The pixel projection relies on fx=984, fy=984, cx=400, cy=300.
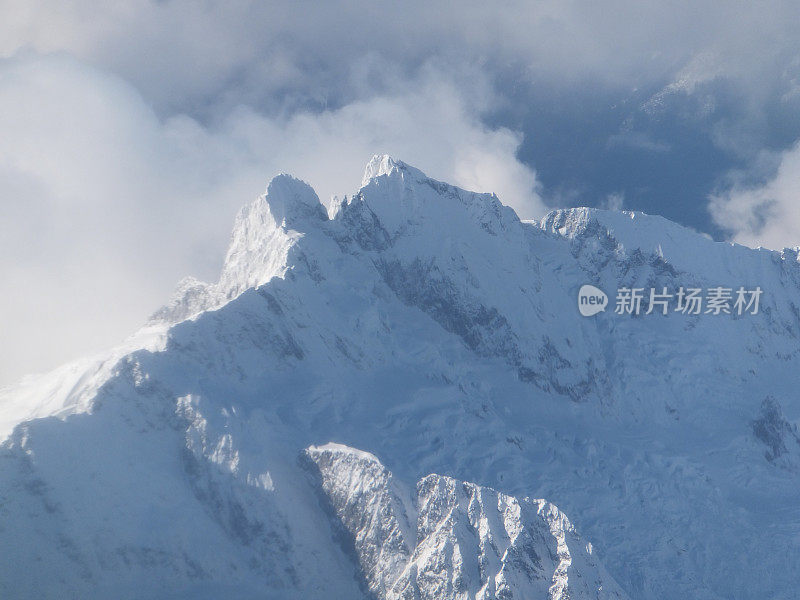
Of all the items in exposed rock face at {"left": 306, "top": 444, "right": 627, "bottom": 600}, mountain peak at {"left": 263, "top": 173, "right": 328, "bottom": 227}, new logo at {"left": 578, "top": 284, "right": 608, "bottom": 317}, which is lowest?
exposed rock face at {"left": 306, "top": 444, "right": 627, "bottom": 600}

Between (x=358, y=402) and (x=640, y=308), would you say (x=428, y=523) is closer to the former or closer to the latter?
(x=358, y=402)

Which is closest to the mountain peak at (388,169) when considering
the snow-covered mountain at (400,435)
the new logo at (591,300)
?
the snow-covered mountain at (400,435)

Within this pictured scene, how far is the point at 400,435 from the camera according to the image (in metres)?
146

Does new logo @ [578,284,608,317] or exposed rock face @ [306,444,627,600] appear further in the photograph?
new logo @ [578,284,608,317]

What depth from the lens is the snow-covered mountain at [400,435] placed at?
119 metres

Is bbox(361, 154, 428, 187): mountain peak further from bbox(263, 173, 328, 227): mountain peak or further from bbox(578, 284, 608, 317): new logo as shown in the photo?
bbox(578, 284, 608, 317): new logo

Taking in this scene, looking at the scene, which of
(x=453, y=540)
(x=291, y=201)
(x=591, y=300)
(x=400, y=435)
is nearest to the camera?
(x=453, y=540)

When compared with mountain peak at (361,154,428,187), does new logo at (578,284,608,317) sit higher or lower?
lower

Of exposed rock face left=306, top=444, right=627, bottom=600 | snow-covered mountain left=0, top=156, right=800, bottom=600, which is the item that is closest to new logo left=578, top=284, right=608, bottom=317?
snow-covered mountain left=0, top=156, right=800, bottom=600

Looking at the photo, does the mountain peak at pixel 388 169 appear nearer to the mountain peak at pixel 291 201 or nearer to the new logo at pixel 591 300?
the mountain peak at pixel 291 201

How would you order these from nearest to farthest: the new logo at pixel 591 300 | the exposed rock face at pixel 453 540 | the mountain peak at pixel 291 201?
the exposed rock face at pixel 453 540
the mountain peak at pixel 291 201
the new logo at pixel 591 300

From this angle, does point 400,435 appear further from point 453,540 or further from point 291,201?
point 291,201

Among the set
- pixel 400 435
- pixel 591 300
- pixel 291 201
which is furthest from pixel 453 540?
pixel 591 300

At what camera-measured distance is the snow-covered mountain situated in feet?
390
